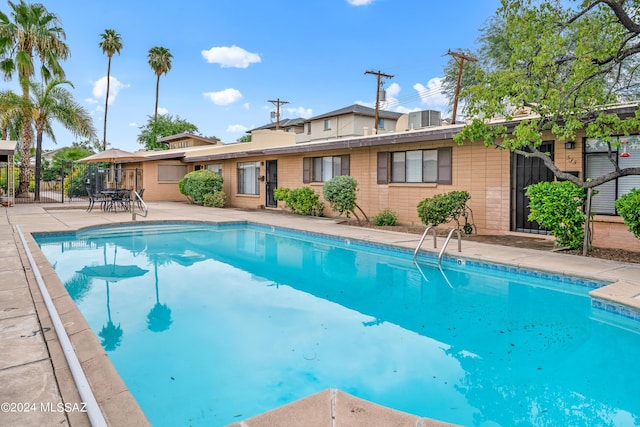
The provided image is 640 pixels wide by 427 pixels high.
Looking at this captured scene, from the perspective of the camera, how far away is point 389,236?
425 inches

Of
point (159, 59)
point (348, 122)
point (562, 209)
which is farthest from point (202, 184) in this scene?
point (159, 59)

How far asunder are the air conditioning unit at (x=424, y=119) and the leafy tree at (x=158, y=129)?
32.0 m

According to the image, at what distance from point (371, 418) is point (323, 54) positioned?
97.5 feet

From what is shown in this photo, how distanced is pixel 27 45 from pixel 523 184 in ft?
69.8

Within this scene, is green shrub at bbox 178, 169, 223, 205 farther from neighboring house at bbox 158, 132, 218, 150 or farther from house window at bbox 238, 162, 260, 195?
neighboring house at bbox 158, 132, 218, 150

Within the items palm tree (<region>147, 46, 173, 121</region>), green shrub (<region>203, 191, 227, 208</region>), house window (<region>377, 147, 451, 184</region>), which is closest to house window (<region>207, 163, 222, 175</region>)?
green shrub (<region>203, 191, 227, 208</region>)

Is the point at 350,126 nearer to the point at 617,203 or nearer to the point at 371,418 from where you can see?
the point at 617,203

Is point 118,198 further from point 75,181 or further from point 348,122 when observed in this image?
point 348,122

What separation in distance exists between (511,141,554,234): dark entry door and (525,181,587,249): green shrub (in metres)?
1.81

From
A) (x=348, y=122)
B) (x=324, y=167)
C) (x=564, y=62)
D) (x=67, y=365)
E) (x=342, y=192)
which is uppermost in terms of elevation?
(x=348, y=122)

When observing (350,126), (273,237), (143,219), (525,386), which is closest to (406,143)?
(273,237)

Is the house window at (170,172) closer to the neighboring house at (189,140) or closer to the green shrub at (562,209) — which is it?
the neighboring house at (189,140)

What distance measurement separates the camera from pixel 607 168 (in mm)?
9086

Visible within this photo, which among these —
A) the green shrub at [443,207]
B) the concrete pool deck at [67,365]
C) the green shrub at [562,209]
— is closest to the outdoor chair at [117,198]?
the concrete pool deck at [67,365]
